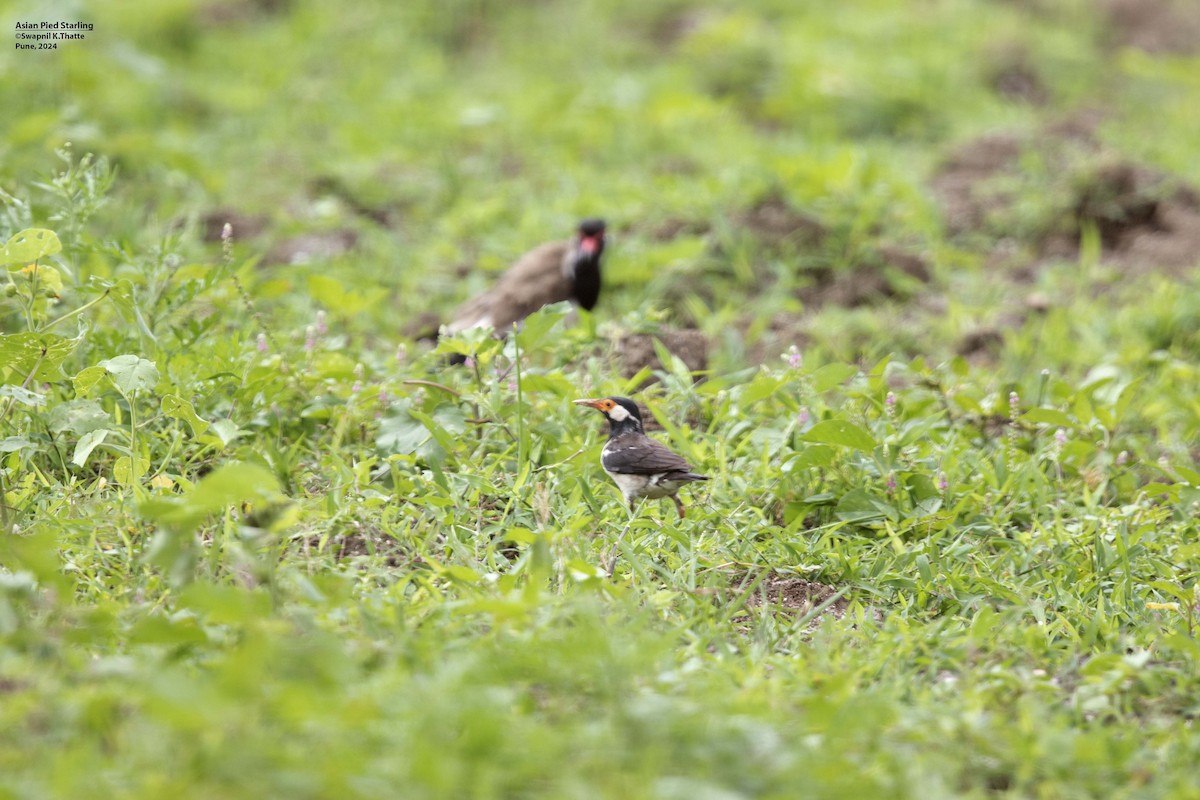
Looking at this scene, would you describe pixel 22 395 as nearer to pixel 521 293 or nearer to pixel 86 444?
pixel 86 444

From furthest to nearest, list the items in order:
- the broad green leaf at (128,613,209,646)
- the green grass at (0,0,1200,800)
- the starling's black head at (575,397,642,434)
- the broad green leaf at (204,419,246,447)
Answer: the starling's black head at (575,397,642,434) < the broad green leaf at (204,419,246,447) < the broad green leaf at (128,613,209,646) < the green grass at (0,0,1200,800)

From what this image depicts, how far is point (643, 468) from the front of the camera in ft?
13.3

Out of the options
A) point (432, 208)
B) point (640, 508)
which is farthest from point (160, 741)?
point (432, 208)

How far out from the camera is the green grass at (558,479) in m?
2.66

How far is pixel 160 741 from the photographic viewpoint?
254 cm

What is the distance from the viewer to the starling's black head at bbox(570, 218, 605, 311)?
6.16m

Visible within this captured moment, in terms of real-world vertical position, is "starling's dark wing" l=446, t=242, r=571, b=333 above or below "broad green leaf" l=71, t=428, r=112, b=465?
below

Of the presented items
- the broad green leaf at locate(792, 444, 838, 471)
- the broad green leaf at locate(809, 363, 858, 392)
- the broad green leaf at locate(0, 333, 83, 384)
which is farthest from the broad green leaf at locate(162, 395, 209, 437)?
the broad green leaf at locate(809, 363, 858, 392)

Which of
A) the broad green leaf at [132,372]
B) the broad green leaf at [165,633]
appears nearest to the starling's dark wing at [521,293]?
Result: the broad green leaf at [132,372]

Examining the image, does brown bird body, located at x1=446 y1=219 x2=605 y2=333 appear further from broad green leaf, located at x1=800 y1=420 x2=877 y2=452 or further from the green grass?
broad green leaf, located at x1=800 y1=420 x2=877 y2=452

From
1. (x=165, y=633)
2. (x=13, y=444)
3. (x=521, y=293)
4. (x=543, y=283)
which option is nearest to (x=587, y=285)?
(x=543, y=283)

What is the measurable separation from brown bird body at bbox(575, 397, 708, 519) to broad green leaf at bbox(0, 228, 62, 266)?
6.04 ft

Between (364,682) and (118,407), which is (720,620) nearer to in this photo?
(364,682)

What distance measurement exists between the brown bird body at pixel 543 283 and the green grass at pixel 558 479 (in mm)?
261
